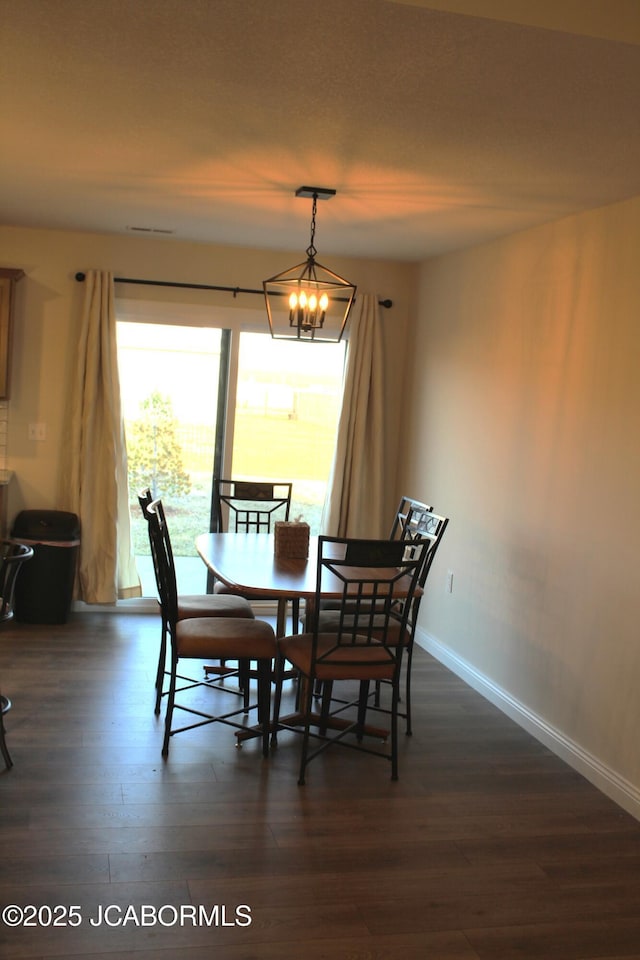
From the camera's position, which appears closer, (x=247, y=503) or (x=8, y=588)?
(x=8, y=588)

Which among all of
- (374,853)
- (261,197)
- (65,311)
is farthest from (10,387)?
(374,853)

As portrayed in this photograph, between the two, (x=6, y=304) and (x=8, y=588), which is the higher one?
(x=6, y=304)

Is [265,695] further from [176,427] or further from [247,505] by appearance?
[176,427]

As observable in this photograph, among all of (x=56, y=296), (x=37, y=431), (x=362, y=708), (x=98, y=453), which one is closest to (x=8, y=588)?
(x=362, y=708)

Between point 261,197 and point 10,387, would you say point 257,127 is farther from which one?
point 10,387

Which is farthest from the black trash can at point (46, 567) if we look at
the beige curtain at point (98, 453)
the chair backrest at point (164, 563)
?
the chair backrest at point (164, 563)

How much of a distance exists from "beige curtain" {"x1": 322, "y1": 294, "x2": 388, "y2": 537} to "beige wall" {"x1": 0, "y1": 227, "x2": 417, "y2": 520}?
2.67ft

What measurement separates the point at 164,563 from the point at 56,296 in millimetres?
2702

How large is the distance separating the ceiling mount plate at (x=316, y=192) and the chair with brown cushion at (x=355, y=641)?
5.26 feet

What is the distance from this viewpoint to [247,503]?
6.01 m

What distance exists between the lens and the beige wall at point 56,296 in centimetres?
562

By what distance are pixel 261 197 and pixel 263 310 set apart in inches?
69.8

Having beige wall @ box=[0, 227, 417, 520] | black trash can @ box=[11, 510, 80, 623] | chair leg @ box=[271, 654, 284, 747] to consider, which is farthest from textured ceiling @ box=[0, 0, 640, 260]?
chair leg @ box=[271, 654, 284, 747]

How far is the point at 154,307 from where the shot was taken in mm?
5793
